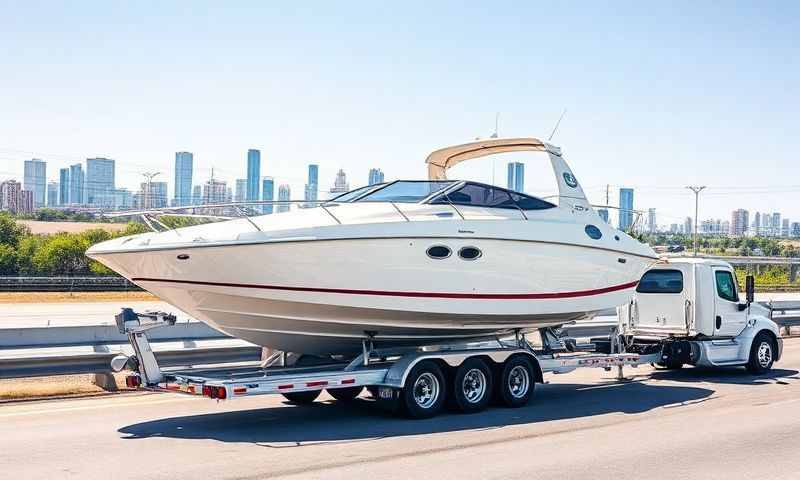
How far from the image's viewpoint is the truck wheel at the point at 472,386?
11.5m

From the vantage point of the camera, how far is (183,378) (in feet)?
33.7

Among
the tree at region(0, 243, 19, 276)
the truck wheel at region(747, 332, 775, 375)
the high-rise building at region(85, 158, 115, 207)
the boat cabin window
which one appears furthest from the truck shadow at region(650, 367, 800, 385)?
the high-rise building at region(85, 158, 115, 207)

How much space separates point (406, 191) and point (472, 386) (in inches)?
106

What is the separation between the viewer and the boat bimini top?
13.7 meters

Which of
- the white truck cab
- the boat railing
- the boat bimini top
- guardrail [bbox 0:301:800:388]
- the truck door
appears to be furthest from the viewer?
the truck door

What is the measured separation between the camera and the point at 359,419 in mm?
11141

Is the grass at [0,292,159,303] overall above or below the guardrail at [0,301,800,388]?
below

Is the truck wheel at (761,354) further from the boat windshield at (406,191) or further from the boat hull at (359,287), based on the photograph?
the boat windshield at (406,191)

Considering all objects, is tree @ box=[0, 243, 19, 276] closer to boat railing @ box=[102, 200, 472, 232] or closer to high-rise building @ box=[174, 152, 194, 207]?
boat railing @ box=[102, 200, 472, 232]

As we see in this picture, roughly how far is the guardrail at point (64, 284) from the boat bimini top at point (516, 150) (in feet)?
114

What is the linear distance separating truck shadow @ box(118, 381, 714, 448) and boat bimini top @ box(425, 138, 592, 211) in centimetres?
289

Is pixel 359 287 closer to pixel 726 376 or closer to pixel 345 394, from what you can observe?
pixel 345 394

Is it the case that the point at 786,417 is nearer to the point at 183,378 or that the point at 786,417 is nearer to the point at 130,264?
the point at 183,378

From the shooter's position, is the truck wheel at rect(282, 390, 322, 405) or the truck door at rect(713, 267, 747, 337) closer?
the truck wheel at rect(282, 390, 322, 405)
